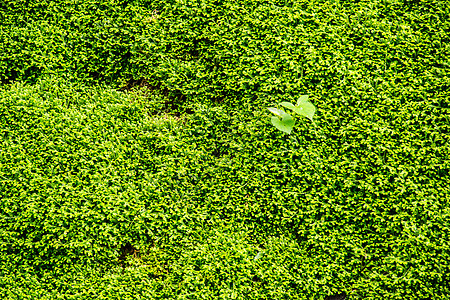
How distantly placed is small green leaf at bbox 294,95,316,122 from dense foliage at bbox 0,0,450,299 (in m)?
0.22

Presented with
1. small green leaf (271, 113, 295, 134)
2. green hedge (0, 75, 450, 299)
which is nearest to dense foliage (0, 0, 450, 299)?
green hedge (0, 75, 450, 299)

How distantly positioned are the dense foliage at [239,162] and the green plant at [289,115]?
0.16 meters

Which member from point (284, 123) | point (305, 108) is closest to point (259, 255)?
point (284, 123)

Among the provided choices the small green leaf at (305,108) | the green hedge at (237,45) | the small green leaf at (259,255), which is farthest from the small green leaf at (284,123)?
the small green leaf at (259,255)

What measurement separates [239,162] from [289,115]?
0.68 m

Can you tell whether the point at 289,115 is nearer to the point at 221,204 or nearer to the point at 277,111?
the point at 277,111

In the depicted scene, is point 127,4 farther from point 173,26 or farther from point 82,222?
point 82,222

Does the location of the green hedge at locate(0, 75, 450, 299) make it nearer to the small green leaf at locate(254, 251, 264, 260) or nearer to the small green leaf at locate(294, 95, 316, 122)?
the small green leaf at locate(254, 251, 264, 260)

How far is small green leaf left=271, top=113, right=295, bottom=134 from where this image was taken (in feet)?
11.0

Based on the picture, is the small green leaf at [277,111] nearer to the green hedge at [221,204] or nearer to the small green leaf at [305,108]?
the small green leaf at [305,108]

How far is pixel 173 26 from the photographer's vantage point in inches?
158

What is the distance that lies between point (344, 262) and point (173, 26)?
3.06 meters

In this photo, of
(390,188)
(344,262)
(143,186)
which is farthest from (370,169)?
(143,186)

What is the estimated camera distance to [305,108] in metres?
3.32
